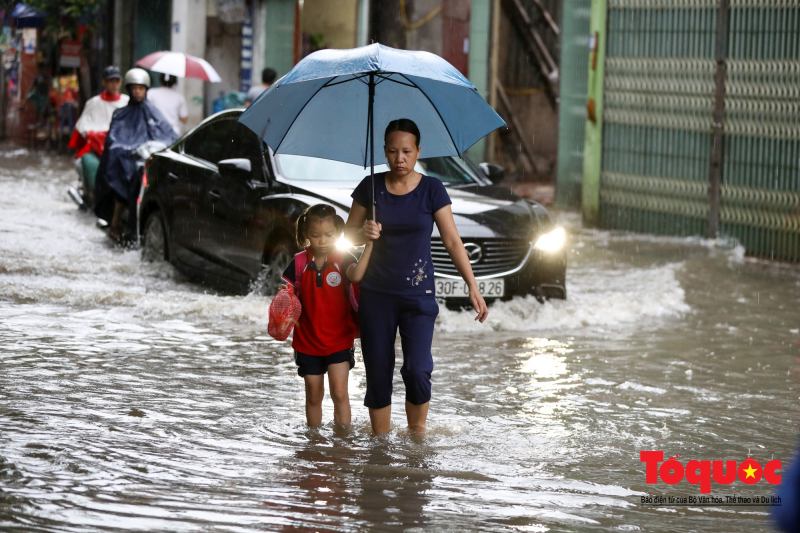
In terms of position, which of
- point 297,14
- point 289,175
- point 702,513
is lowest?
point 702,513

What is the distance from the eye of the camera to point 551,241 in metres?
11.2

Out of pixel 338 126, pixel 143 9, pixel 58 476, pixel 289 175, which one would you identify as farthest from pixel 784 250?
pixel 143 9

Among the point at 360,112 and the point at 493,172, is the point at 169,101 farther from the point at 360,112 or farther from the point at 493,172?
the point at 360,112

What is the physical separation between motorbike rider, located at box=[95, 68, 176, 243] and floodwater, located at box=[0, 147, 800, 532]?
1.79 m

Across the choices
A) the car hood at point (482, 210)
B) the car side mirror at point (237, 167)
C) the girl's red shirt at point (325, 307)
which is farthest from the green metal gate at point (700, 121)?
→ the girl's red shirt at point (325, 307)

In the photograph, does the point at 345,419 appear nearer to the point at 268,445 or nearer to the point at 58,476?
the point at 268,445

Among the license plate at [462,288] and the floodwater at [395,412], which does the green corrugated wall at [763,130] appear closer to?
the floodwater at [395,412]

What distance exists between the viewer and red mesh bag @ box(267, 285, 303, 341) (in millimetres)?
6840

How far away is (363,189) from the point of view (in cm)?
680

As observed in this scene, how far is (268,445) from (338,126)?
1.64 meters

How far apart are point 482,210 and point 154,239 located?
12.5 ft

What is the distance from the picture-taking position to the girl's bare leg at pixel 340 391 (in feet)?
23.1

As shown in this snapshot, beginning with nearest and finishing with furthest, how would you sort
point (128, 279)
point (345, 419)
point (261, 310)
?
1. point (345, 419)
2. point (261, 310)
3. point (128, 279)

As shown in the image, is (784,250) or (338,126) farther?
(784,250)
